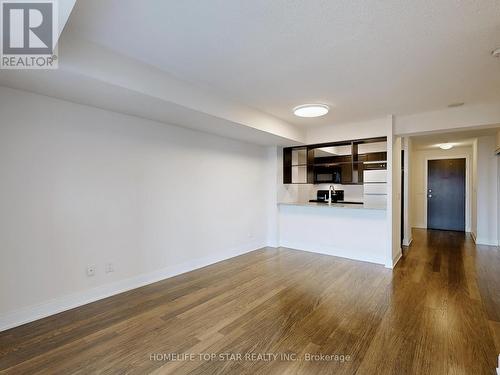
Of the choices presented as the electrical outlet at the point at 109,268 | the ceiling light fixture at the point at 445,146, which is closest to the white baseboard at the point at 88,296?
the electrical outlet at the point at 109,268

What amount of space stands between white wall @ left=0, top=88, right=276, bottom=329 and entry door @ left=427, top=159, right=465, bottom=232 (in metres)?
6.63

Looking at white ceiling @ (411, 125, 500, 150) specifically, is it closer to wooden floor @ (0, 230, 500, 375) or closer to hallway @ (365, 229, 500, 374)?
hallway @ (365, 229, 500, 374)

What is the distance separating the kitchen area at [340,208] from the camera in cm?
448

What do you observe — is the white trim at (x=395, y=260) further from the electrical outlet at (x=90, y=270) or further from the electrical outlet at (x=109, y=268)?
the electrical outlet at (x=90, y=270)

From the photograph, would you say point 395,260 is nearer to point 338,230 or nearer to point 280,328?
point 338,230

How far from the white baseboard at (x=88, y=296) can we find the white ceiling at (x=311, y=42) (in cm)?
253

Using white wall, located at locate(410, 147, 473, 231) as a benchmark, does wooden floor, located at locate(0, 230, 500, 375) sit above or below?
below

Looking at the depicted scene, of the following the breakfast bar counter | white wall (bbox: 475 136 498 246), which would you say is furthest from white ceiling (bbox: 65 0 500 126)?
white wall (bbox: 475 136 498 246)

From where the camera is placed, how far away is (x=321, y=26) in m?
1.92

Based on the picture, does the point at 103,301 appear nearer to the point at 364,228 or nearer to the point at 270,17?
the point at 270,17

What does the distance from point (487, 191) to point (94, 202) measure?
7597mm

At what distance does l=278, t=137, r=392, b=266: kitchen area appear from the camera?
448 centimetres

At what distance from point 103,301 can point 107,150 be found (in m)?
1.73

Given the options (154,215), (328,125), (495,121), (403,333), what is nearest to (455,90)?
(495,121)
